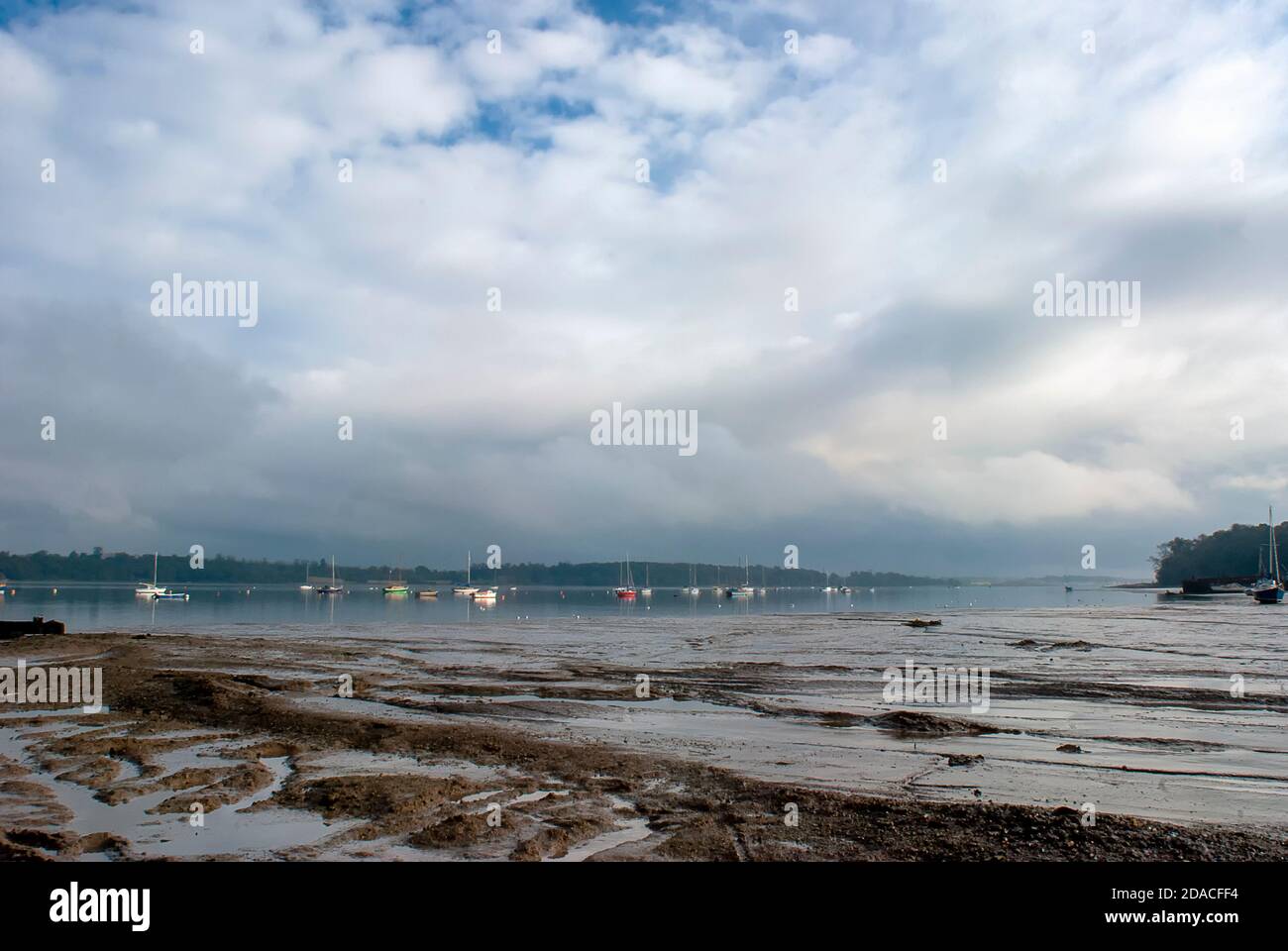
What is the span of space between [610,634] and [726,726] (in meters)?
39.5

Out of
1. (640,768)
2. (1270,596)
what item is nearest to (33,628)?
(640,768)

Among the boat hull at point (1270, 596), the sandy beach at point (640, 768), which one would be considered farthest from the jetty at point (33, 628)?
the boat hull at point (1270, 596)

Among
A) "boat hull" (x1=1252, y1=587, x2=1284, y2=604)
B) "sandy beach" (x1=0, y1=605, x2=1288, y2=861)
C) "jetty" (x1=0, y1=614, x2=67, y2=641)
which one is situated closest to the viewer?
"sandy beach" (x1=0, y1=605, x2=1288, y2=861)

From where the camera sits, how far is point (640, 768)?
13227 millimetres

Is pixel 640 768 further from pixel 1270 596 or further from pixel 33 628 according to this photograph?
pixel 1270 596

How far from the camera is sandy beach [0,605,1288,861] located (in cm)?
914

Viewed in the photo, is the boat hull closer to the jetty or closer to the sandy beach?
the sandy beach

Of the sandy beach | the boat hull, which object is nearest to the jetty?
the sandy beach

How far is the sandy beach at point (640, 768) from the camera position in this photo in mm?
9141
